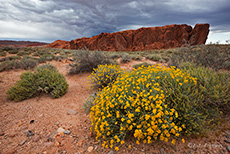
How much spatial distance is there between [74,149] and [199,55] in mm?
6160

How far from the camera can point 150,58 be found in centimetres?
1053

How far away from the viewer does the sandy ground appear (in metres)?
2.03

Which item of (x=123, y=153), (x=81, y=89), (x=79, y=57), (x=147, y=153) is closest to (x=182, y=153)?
(x=147, y=153)

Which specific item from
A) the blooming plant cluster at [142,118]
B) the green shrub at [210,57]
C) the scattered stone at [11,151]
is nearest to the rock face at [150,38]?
the green shrub at [210,57]

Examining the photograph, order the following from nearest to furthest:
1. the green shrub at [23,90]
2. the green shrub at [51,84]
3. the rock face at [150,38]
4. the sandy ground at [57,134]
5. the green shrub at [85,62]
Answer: the sandy ground at [57,134]
the green shrub at [23,90]
the green shrub at [51,84]
the green shrub at [85,62]
the rock face at [150,38]

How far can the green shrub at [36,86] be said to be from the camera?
4.20 metres

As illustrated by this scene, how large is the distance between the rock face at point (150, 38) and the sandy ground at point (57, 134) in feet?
133

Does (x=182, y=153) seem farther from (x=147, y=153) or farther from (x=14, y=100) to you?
(x=14, y=100)

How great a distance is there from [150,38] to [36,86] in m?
43.1

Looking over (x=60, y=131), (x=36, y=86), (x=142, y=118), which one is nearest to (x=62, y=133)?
(x=60, y=131)

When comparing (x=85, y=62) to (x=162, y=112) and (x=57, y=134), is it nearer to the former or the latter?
(x=57, y=134)

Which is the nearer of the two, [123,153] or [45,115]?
[123,153]

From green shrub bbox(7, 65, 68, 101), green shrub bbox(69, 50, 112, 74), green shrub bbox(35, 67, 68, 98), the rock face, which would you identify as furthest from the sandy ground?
the rock face

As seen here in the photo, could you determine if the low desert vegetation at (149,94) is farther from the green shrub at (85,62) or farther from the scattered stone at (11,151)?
the scattered stone at (11,151)
